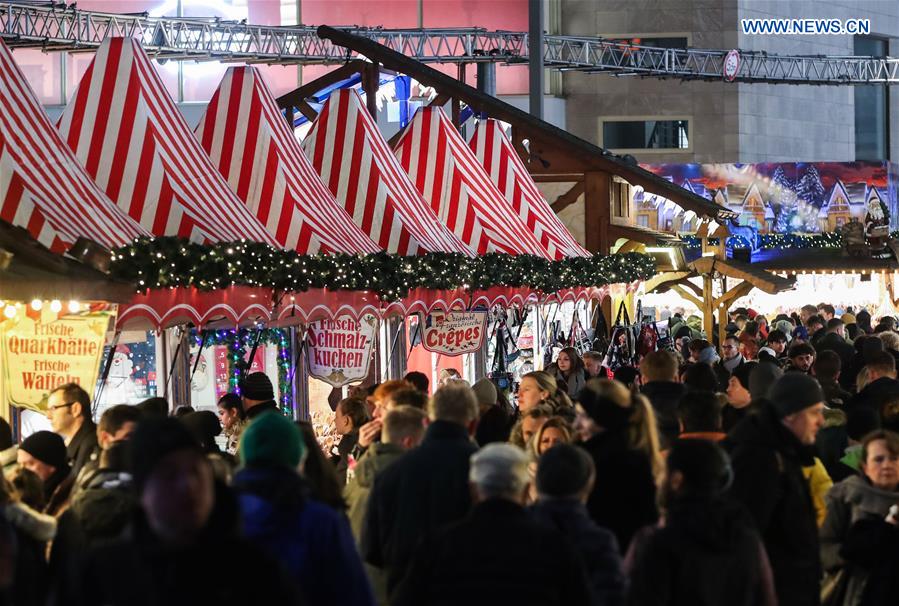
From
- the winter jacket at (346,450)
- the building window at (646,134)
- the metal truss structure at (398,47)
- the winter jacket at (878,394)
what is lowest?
the winter jacket at (346,450)

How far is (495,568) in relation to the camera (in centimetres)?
494

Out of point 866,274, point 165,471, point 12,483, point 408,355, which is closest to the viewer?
point 165,471

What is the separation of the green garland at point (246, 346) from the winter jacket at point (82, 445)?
3464 millimetres

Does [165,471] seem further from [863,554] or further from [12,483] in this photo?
[863,554]

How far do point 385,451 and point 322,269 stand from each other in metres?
5.27

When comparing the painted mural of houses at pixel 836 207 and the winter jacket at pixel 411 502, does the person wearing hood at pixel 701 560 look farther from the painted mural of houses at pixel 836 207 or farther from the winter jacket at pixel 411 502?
the painted mural of houses at pixel 836 207

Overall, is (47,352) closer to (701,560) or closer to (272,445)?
(272,445)

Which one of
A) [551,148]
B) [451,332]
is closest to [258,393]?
[451,332]

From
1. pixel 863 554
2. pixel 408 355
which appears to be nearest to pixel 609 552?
pixel 863 554

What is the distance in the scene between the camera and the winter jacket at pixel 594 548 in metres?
5.67

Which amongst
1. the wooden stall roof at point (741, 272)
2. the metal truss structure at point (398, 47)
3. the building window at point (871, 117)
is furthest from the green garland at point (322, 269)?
the building window at point (871, 117)

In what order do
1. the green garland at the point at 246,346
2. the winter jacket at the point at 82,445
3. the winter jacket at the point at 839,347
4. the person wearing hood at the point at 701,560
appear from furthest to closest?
the winter jacket at the point at 839,347 < the green garland at the point at 246,346 < the winter jacket at the point at 82,445 < the person wearing hood at the point at 701,560

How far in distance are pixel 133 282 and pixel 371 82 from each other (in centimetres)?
1045

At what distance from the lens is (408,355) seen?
17.3 m
